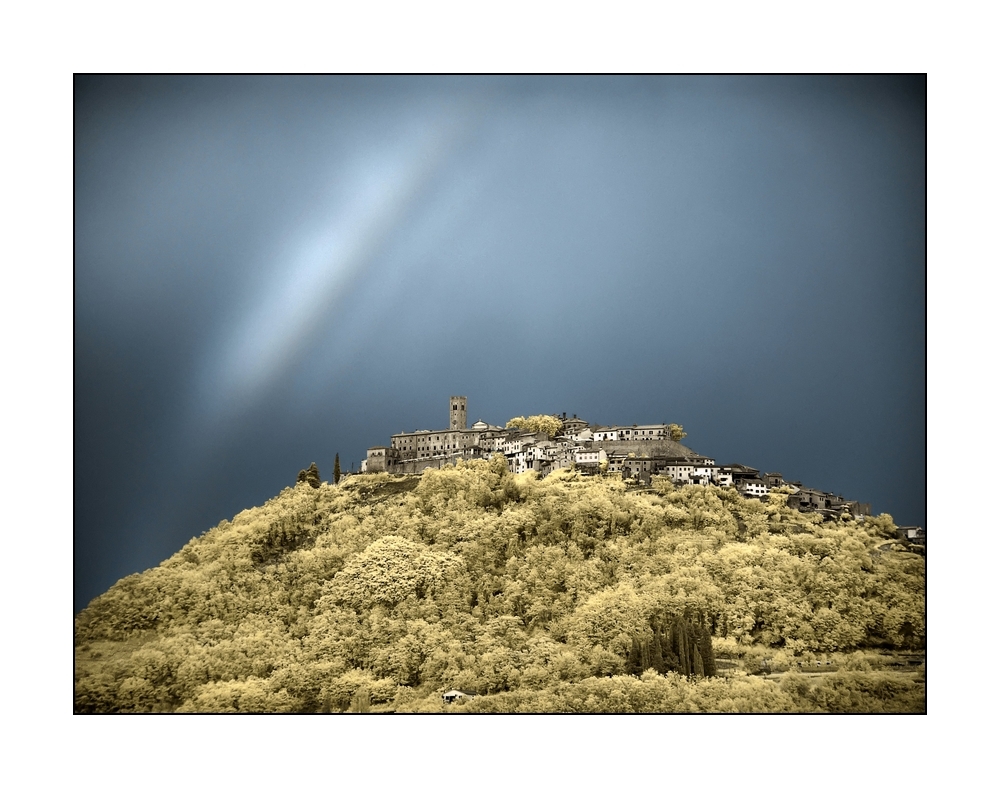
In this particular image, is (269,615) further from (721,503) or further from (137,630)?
(721,503)

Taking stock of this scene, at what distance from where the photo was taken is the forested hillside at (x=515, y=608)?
16.4 metres

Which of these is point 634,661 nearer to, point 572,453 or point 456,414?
point 572,453

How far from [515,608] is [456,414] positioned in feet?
22.2

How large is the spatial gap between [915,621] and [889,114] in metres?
12.1

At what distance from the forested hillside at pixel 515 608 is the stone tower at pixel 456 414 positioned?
215cm

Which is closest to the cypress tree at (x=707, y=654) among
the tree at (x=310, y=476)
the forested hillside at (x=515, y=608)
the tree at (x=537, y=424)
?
the forested hillside at (x=515, y=608)

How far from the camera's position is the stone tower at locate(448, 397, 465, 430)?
22.8m

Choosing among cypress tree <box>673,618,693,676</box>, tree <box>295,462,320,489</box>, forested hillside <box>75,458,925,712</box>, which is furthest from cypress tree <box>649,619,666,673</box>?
tree <box>295,462,320,489</box>

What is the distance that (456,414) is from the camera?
75.6 ft

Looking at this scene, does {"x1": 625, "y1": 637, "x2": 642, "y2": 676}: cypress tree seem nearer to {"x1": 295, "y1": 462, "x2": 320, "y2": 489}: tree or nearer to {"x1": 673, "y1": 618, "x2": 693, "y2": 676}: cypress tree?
{"x1": 673, "y1": 618, "x2": 693, "y2": 676}: cypress tree

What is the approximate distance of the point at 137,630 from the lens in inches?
717

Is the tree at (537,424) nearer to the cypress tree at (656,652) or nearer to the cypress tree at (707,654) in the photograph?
the cypress tree at (656,652)

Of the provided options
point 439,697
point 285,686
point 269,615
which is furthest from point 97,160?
point 439,697

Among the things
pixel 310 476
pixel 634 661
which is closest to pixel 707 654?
pixel 634 661
